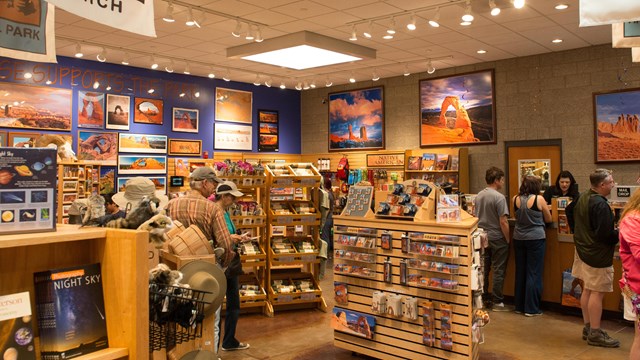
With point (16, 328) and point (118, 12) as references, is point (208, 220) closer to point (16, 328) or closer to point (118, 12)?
point (118, 12)

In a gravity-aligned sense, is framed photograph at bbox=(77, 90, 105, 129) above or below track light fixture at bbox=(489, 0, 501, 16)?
below

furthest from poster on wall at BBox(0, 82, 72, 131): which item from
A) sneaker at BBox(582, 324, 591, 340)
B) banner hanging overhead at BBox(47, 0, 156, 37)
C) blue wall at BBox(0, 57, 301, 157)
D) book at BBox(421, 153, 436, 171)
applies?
sneaker at BBox(582, 324, 591, 340)

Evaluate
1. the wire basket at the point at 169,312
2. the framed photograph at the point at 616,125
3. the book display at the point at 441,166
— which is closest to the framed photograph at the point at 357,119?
the book display at the point at 441,166

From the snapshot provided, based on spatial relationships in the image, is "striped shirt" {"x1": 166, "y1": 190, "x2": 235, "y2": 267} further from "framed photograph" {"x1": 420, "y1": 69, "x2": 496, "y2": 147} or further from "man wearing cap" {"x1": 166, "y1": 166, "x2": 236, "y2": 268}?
"framed photograph" {"x1": 420, "y1": 69, "x2": 496, "y2": 147}

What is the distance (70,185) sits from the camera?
8062mm

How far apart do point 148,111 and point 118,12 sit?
8.29 m

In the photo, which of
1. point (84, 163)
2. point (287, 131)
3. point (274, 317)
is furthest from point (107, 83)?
point (274, 317)

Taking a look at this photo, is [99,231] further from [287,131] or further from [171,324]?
[287,131]

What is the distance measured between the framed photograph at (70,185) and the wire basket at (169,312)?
6.53m

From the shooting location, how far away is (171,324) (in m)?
2.32

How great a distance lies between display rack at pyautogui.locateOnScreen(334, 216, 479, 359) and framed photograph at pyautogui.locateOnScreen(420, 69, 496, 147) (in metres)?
5.75

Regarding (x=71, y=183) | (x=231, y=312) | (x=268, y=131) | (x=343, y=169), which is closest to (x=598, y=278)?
(x=231, y=312)

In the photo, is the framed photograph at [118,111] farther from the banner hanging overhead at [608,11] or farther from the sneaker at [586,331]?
the banner hanging overhead at [608,11]

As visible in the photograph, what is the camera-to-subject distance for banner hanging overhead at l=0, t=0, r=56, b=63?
6.86 feet
